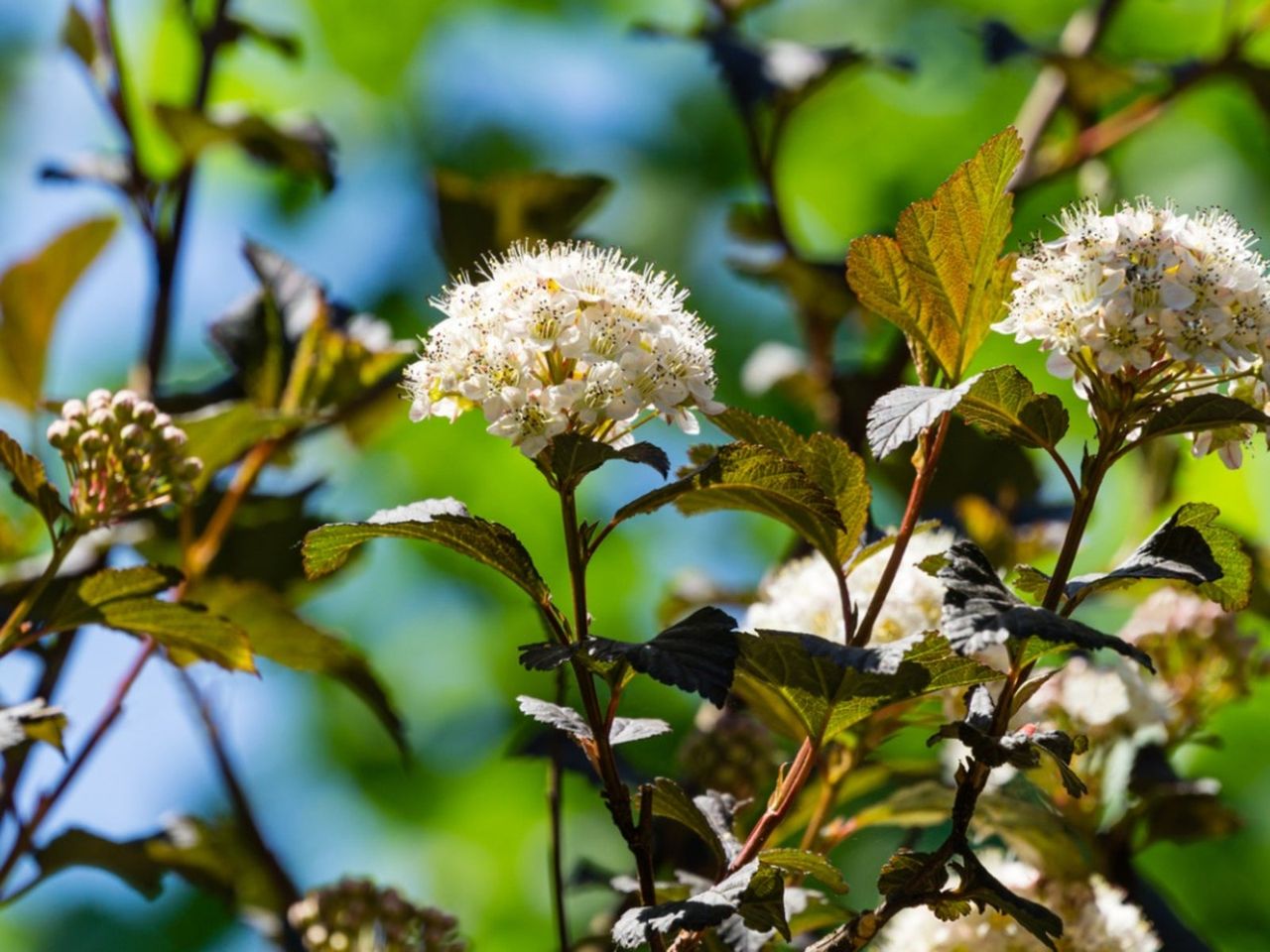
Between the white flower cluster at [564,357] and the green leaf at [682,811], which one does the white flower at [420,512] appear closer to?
the white flower cluster at [564,357]

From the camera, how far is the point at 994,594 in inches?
24.7

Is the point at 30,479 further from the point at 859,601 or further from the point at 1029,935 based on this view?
the point at 1029,935

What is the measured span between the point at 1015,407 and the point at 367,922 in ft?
1.98

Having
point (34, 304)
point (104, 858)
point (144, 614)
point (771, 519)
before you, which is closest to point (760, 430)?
point (771, 519)

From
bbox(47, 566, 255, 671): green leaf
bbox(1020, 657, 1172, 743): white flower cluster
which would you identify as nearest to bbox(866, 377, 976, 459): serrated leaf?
bbox(47, 566, 255, 671): green leaf

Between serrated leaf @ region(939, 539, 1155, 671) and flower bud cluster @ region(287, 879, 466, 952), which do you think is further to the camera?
flower bud cluster @ region(287, 879, 466, 952)

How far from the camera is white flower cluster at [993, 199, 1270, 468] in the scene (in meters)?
0.65

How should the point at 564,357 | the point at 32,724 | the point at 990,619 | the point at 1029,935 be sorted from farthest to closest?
1. the point at 1029,935
2. the point at 32,724
3. the point at 564,357
4. the point at 990,619

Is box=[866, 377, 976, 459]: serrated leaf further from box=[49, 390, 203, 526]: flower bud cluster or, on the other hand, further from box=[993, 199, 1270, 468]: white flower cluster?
box=[49, 390, 203, 526]: flower bud cluster

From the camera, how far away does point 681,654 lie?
619 mm

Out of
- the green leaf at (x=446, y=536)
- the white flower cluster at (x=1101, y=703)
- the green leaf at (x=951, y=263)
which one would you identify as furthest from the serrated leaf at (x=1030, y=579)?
the white flower cluster at (x=1101, y=703)

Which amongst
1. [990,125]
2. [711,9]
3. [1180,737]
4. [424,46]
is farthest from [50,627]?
[424,46]

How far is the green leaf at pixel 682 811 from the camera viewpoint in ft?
2.29

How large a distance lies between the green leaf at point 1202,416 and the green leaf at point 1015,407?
40 mm
